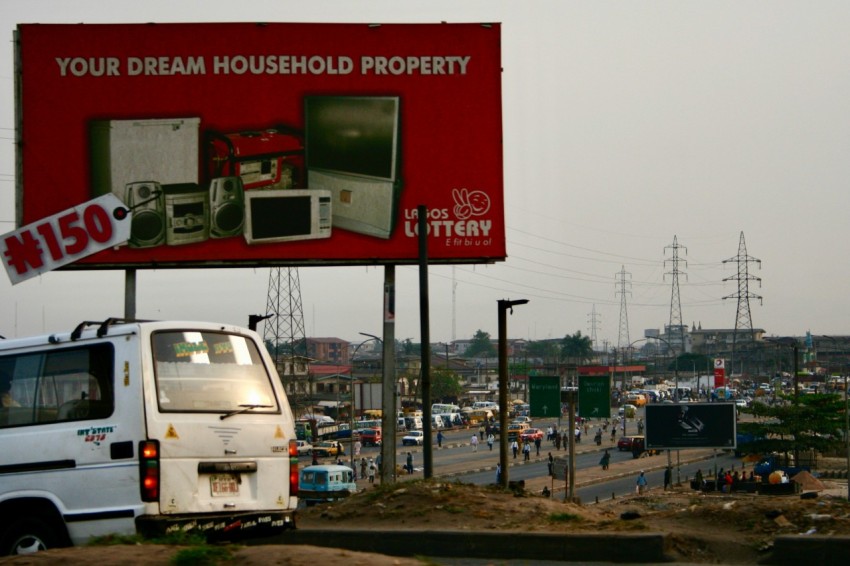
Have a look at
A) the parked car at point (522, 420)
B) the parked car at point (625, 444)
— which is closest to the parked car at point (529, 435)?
the parked car at point (625, 444)

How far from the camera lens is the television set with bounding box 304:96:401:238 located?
21.1m

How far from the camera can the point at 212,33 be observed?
21094mm

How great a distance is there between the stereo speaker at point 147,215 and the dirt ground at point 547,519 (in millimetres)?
8693

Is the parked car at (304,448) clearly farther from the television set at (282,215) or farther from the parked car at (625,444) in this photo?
the television set at (282,215)

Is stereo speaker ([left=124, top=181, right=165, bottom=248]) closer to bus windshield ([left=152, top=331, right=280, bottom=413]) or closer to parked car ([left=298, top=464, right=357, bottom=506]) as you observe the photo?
bus windshield ([left=152, top=331, right=280, bottom=413])

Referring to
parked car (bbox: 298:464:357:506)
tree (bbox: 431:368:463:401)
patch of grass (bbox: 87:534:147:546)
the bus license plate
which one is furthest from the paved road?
tree (bbox: 431:368:463:401)

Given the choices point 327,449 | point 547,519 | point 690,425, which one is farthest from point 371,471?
point 547,519

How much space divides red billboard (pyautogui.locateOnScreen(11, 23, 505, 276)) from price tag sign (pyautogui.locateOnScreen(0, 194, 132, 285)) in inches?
176

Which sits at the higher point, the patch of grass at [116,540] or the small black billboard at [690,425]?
the patch of grass at [116,540]

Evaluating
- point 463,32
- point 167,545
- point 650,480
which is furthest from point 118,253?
point 650,480

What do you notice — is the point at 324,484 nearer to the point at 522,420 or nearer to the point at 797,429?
the point at 797,429

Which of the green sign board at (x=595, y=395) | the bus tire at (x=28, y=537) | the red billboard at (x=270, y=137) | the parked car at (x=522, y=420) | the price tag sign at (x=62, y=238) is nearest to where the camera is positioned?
the bus tire at (x=28, y=537)

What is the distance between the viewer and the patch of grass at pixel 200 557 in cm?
711

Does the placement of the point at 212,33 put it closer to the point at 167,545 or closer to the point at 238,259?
the point at 238,259
